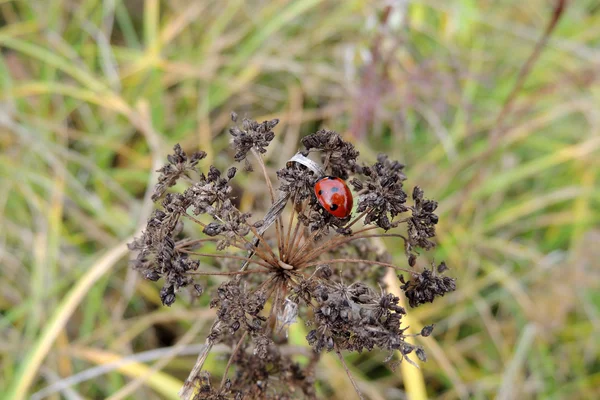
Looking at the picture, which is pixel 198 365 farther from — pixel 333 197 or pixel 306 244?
pixel 333 197

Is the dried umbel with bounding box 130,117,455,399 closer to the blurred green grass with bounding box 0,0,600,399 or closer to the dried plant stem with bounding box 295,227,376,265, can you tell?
the dried plant stem with bounding box 295,227,376,265

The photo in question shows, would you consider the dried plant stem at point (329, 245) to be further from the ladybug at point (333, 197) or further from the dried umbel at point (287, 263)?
the ladybug at point (333, 197)

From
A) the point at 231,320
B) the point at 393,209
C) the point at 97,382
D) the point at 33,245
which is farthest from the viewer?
the point at 33,245

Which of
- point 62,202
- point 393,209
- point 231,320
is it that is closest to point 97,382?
point 62,202

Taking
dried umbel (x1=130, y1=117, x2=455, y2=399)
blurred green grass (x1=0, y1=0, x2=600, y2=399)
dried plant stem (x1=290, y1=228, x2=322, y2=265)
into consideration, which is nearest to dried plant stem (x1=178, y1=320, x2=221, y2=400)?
dried umbel (x1=130, y1=117, x2=455, y2=399)

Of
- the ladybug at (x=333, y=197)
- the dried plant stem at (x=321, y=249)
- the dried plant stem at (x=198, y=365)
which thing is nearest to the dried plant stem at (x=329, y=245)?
the dried plant stem at (x=321, y=249)

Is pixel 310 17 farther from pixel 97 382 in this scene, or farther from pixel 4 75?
pixel 97 382
